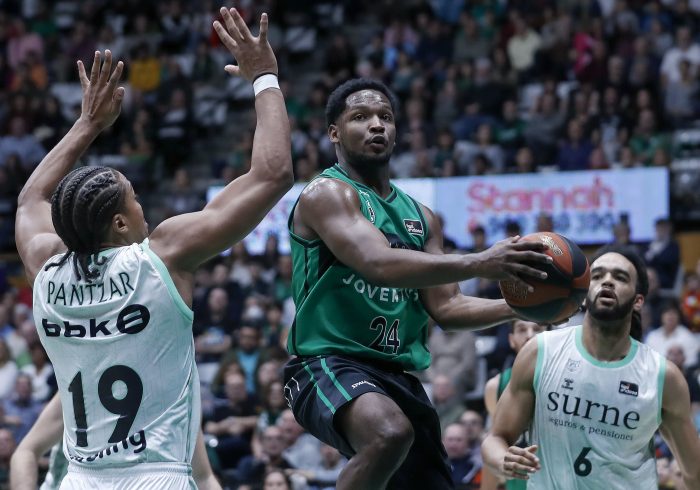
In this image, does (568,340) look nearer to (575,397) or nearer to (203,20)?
(575,397)

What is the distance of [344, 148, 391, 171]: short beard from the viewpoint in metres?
5.50

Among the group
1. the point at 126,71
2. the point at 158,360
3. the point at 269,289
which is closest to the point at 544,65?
the point at 269,289

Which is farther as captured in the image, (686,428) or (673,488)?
(673,488)

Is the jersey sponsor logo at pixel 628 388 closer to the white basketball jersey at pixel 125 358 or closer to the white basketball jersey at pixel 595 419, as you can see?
the white basketball jersey at pixel 595 419

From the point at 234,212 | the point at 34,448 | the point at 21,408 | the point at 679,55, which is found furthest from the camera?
the point at 679,55

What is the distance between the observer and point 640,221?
46.0ft

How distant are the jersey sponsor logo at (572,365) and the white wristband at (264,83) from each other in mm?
2640

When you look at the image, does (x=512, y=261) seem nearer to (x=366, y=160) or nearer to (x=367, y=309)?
(x=367, y=309)

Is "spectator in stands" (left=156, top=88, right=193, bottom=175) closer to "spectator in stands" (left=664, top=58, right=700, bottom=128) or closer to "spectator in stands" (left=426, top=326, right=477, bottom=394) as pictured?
"spectator in stands" (left=664, top=58, right=700, bottom=128)

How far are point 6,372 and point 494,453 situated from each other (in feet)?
29.5

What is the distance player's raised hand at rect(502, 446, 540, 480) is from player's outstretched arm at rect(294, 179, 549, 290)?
3.53 ft

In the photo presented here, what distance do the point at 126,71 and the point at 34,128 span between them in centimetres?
206

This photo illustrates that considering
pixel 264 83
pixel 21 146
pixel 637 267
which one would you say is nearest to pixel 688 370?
pixel 637 267

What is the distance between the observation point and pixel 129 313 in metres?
4.11
